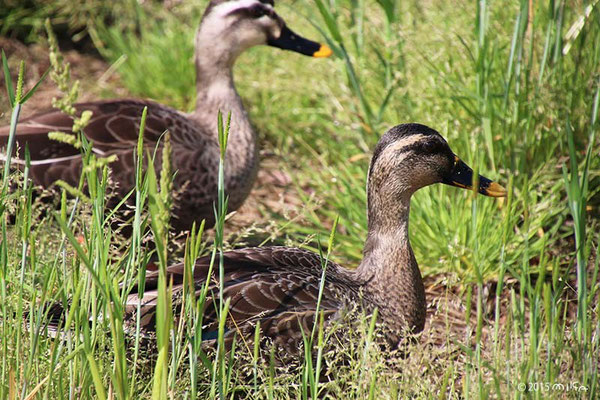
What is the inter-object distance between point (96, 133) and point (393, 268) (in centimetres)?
165

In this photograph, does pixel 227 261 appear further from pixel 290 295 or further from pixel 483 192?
pixel 483 192

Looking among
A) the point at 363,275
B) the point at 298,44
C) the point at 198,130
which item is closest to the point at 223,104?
the point at 198,130

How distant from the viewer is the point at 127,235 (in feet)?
13.0

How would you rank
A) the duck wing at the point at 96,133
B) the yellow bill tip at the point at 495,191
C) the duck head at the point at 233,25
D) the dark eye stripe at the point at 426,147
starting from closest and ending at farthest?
1. the dark eye stripe at the point at 426,147
2. the yellow bill tip at the point at 495,191
3. the duck wing at the point at 96,133
4. the duck head at the point at 233,25

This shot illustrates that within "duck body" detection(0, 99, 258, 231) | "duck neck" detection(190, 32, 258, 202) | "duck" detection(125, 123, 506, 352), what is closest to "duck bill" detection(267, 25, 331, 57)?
"duck neck" detection(190, 32, 258, 202)

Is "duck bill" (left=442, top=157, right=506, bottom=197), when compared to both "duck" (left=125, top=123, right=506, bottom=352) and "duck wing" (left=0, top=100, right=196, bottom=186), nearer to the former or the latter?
"duck" (left=125, top=123, right=506, bottom=352)

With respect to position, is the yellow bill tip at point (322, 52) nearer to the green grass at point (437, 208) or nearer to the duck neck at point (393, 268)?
the green grass at point (437, 208)

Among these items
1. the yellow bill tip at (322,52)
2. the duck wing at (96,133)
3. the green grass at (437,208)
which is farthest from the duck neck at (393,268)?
the yellow bill tip at (322,52)

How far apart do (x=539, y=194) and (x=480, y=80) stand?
0.57 metres

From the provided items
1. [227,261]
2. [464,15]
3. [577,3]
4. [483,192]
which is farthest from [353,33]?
[227,261]

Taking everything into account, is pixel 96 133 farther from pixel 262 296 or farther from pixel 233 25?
pixel 262 296

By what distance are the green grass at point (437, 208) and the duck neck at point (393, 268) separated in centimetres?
15

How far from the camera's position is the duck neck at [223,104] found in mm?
4289

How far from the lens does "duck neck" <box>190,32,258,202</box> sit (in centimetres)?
429
